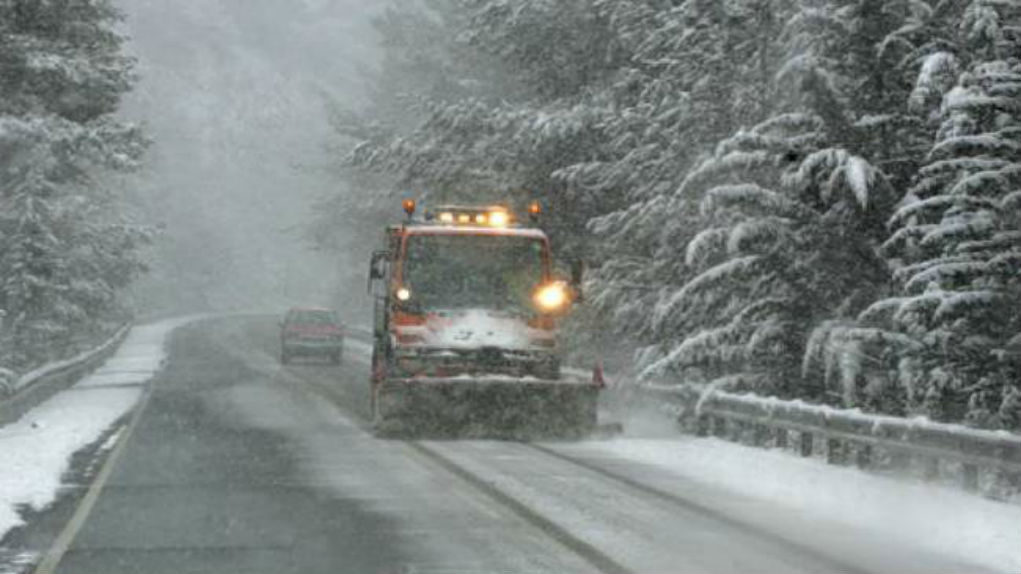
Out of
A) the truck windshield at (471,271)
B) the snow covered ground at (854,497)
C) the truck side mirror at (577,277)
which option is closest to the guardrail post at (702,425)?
the snow covered ground at (854,497)

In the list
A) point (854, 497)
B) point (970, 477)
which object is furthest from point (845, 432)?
point (970, 477)

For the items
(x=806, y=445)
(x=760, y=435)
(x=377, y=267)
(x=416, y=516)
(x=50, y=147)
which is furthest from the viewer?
(x=50, y=147)

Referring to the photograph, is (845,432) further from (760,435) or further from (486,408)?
(486,408)

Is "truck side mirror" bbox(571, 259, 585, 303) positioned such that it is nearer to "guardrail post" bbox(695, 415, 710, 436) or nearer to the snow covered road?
"guardrail post" bbox(695, 415, 710, 436)

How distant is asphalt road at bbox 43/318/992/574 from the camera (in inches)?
389

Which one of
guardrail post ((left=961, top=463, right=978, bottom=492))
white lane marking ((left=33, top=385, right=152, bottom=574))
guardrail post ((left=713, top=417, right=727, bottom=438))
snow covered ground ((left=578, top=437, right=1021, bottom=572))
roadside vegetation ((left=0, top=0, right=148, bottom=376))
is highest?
roadside vegetation ((left=0, top=0, right=148, bottom=376))

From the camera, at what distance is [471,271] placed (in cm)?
1959

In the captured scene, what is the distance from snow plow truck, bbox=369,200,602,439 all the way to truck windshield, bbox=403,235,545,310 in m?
0.01

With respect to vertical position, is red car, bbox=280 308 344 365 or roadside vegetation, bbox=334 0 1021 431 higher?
roadside vegetation, bbox=334 0 1021 431

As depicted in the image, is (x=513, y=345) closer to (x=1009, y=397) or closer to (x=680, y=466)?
→ (x=680, y=466)

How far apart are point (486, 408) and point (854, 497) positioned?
6.61m

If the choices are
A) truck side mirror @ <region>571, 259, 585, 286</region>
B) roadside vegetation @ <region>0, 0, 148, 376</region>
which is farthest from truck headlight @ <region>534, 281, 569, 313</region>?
roadside vegetation @ <region>0, 0, 148, 376</region>

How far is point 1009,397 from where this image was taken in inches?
573

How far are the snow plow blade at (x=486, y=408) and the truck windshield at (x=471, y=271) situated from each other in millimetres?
1120
